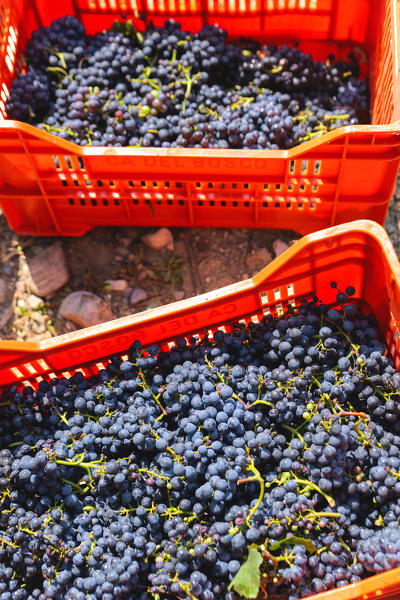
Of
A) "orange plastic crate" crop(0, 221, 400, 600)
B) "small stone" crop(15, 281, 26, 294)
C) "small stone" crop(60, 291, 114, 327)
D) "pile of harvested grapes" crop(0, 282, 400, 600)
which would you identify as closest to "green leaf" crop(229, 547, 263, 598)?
"pile of harvested grapes" crop(0, 282, 400, 600)

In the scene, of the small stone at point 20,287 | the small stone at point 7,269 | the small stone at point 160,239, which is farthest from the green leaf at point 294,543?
the small stone at point 7,269

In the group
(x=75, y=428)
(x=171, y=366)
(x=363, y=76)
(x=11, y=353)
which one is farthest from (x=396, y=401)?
(x=363, y=76)

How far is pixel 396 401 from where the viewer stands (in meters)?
2.13

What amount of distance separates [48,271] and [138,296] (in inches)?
19.1

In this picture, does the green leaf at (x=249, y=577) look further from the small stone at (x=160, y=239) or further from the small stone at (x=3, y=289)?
the small stone at (x=3, y=289)

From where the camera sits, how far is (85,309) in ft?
10.1

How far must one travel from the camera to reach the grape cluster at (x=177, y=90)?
297 centimetres

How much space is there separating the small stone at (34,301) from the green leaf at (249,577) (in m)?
1.81

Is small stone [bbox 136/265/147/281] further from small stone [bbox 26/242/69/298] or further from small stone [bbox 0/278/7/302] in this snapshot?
small stone [bbox 0/278/7/302]

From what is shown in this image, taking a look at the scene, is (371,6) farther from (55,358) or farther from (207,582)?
(207,582)

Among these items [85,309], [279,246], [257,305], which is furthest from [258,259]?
[85,309]

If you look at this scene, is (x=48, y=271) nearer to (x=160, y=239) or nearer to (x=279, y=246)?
(x=160, y=239)

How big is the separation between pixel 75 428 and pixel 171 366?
A: 1.35 feet

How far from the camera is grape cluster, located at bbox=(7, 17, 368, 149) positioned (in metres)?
2.97
